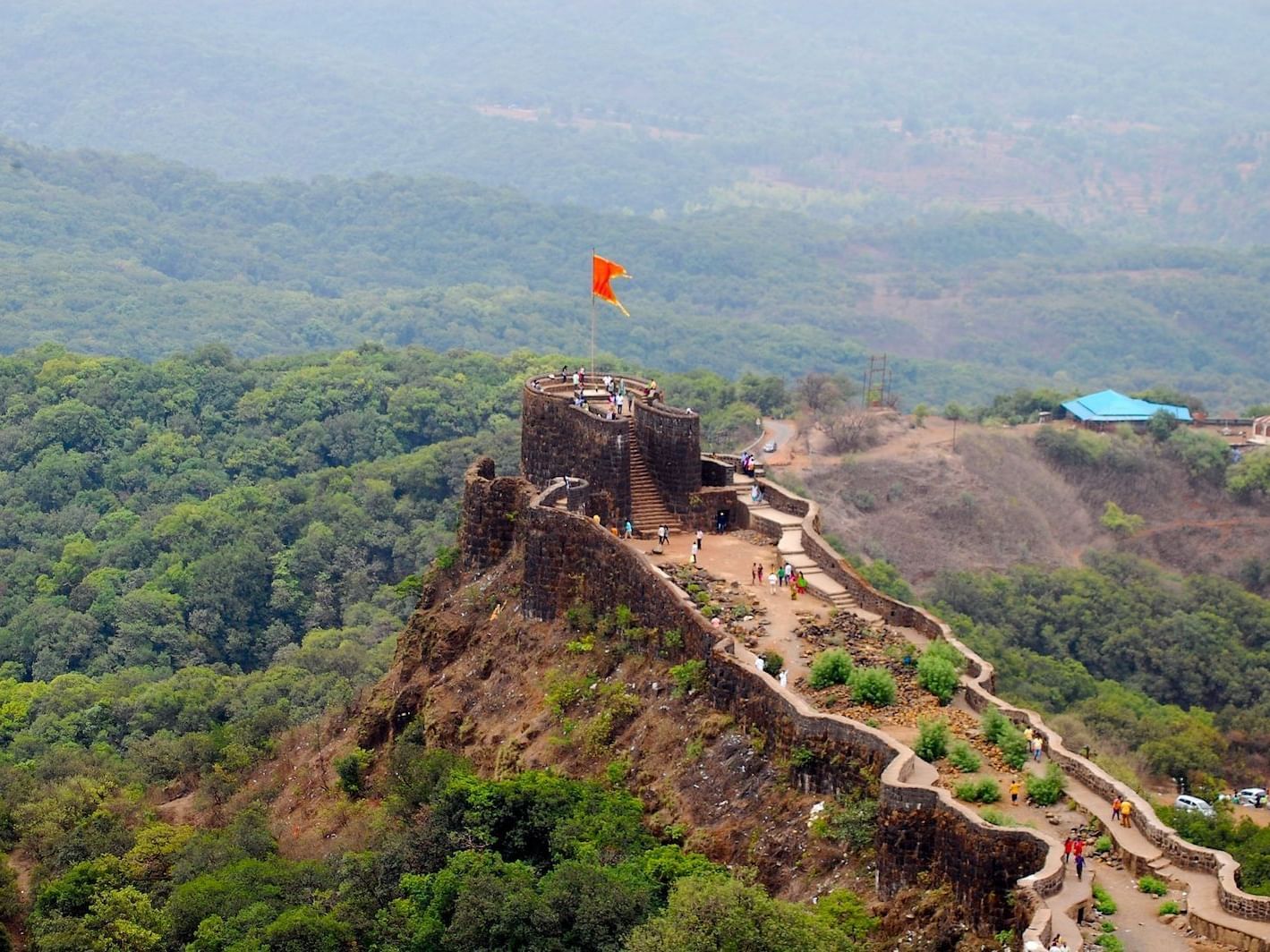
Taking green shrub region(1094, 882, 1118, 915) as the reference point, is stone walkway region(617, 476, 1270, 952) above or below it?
above

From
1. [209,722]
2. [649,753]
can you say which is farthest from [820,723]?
[209,722]

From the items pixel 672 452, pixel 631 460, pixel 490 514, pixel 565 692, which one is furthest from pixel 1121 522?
pixel 565 692

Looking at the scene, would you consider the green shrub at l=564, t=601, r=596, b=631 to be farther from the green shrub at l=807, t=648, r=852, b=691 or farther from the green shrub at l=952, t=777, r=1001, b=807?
the green shrub at l=952, t=777, r=1001, b=807

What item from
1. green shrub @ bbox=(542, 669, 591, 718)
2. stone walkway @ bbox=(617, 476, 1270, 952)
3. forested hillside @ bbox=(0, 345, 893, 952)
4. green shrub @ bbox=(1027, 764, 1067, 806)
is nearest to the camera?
stone walkway @ bbox=(617, 476, 1270, 952)

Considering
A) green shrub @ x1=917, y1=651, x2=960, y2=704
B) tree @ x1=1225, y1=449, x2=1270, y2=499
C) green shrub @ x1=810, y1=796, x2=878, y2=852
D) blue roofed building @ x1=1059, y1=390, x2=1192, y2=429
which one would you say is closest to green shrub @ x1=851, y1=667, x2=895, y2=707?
green shrub @ x1=917, y1=651, x2=960, y2=704

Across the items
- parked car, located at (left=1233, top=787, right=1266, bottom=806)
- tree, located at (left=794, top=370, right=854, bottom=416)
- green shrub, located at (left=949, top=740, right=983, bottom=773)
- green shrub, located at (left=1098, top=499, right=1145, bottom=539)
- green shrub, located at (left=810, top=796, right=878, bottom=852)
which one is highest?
green shrub, located at (left=949, top=740, right=983, bottom=773)

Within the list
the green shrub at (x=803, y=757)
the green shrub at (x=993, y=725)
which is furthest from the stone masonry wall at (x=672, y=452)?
the green shrub at (x=803, y=757)

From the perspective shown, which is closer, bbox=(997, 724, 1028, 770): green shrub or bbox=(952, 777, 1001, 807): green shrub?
bbox=(952, 777, 1001, 807): green shrub
